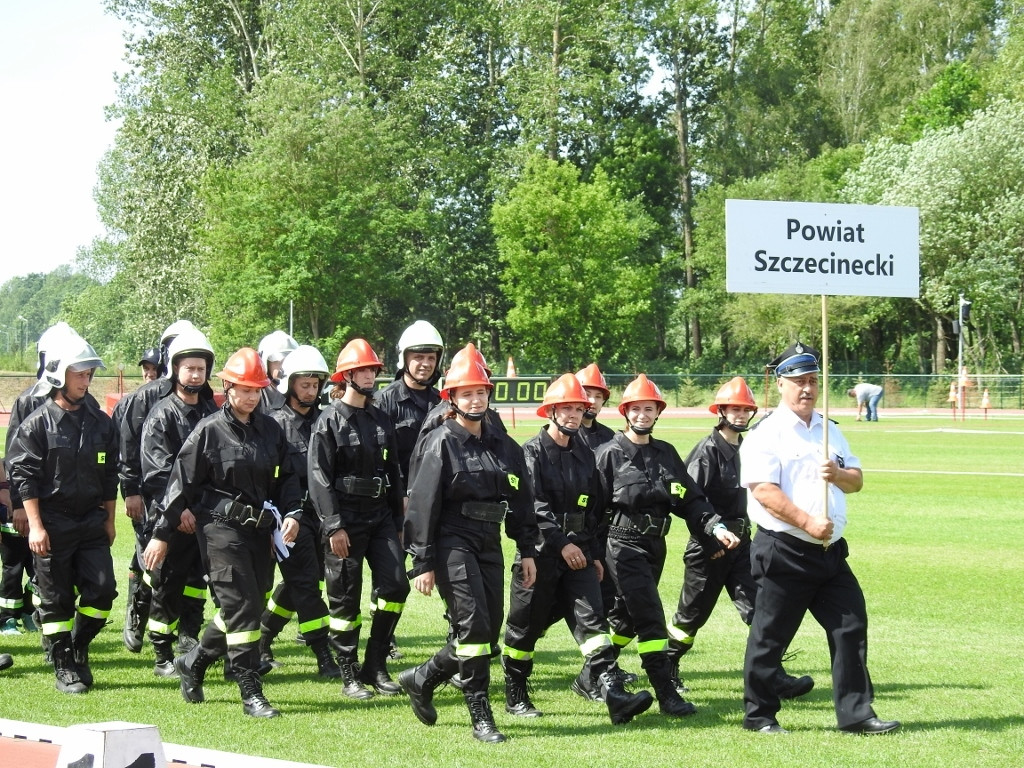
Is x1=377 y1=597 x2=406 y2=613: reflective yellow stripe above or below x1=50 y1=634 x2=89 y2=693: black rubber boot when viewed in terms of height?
above

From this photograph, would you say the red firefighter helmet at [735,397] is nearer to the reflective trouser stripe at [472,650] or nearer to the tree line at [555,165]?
the reflective trouser stripe at [472,650]

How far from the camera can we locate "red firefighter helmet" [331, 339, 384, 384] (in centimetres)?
893

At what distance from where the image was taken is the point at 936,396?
180ft

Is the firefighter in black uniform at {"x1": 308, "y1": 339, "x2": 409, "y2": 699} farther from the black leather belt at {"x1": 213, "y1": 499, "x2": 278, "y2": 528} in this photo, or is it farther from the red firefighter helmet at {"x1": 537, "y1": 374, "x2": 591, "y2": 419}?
the red firefighter helmet at {"x1": 537, "y1": 374, "x2": 591, "y2": 419}

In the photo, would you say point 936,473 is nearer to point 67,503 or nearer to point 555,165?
point 67,503

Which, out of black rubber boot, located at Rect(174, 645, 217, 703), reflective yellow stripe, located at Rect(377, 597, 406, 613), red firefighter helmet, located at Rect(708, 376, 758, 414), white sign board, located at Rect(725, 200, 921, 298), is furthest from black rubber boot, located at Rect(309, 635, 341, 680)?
white sign board, located at Rect(725, 200, 921, 298)

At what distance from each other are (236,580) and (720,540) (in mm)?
3093

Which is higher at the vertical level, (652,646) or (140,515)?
(140,515)

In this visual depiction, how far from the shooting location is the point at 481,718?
7426 millimetres

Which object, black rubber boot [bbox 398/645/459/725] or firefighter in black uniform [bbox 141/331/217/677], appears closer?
black rubber boot [bbox 398/645/459/725]

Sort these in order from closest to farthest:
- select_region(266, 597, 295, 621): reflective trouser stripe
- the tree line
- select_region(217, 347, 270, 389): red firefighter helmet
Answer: select_region(217, 347, 270, 389): red firefighter helmet < select_region(266, 597, 295, 621): reflective trouser stripe < the tree line

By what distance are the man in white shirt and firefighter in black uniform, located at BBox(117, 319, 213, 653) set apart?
4223 millimetres

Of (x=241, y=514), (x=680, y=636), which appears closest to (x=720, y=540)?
(x=680, y=636)

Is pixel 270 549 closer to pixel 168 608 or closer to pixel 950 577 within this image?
pixel 168 608
